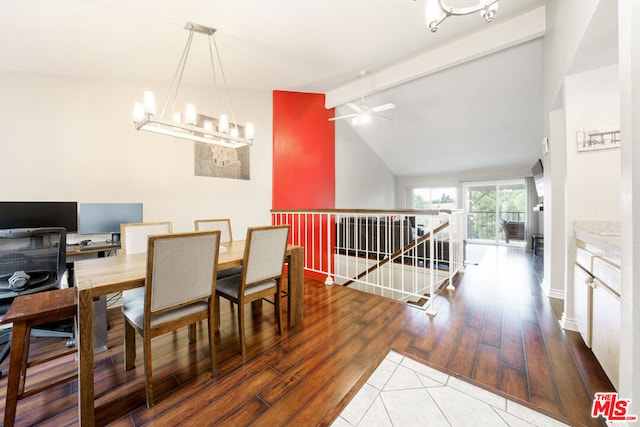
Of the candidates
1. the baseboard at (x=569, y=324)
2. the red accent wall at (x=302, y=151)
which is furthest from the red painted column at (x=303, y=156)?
the baseboard at (x=569, y=324)

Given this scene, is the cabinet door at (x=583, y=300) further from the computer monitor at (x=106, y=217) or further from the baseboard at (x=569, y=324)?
the computer monitor at (x=106, y=217)

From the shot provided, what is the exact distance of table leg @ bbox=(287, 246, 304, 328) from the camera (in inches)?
87.4

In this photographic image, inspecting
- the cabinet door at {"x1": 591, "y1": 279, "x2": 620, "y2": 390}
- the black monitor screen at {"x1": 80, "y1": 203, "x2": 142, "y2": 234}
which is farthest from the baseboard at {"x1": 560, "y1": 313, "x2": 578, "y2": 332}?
the black monitor screen at {"x1": 80, "y1": 203, "x2": 142, "y2": 234}

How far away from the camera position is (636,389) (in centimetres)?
96

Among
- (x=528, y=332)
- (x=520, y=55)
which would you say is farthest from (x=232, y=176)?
(x=520, y=55)

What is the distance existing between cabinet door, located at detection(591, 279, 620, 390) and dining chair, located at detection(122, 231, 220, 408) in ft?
7.69

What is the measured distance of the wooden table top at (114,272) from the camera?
1.29 m

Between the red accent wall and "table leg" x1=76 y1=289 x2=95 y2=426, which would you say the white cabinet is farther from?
the red accent wall

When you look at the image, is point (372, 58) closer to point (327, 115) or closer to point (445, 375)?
point (327, 115)

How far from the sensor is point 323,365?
1.69 meters

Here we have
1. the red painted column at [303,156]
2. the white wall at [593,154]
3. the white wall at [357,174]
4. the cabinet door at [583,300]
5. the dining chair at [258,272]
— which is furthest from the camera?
the white wall at [357,174]

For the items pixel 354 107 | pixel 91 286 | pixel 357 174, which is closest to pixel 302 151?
pixel 354 107

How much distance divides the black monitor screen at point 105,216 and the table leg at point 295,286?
218 cm

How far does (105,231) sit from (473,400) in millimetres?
3798
